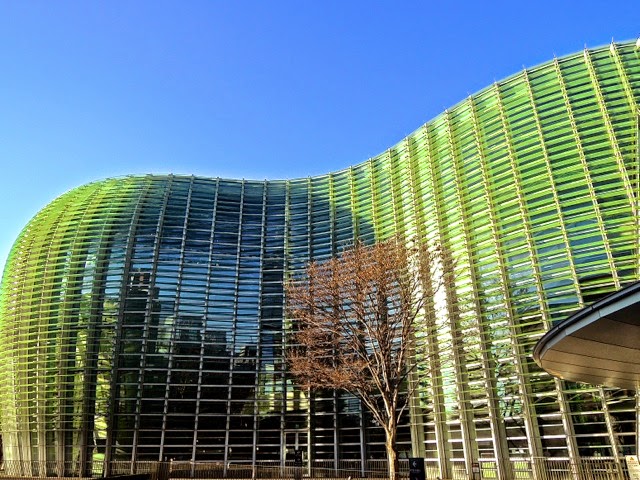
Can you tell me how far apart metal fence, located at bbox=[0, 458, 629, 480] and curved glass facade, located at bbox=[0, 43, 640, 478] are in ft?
2.09

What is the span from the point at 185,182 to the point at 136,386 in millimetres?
19622

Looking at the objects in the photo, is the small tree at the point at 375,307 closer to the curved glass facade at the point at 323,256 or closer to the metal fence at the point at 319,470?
the curved glass facade at the point at 323,256

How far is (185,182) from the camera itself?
167 feet

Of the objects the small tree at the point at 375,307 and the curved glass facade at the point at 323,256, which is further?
the curved glass facade at the point at 323,256

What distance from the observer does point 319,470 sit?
38.9 metres

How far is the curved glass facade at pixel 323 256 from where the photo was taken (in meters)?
30.0

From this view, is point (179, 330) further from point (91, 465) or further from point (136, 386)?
point (91, 465)

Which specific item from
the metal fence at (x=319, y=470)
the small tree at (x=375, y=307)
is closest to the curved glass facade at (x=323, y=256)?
the metal fence at (x=319, y=470)

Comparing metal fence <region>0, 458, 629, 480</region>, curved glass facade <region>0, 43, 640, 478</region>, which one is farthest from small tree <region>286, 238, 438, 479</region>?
metal fence <region>0, 458, 629, 480</region>

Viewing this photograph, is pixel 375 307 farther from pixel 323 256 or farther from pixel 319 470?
pixel 323 256

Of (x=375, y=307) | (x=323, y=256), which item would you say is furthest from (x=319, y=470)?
(x=375, y=307)

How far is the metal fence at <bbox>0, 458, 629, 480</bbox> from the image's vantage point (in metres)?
26.2

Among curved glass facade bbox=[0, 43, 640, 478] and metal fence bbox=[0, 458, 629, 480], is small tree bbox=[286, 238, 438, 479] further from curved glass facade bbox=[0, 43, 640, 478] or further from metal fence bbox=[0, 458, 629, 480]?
metal fence bbox=[0, 458, 629, 480]

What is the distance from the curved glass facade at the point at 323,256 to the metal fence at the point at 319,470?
638 millimetres
